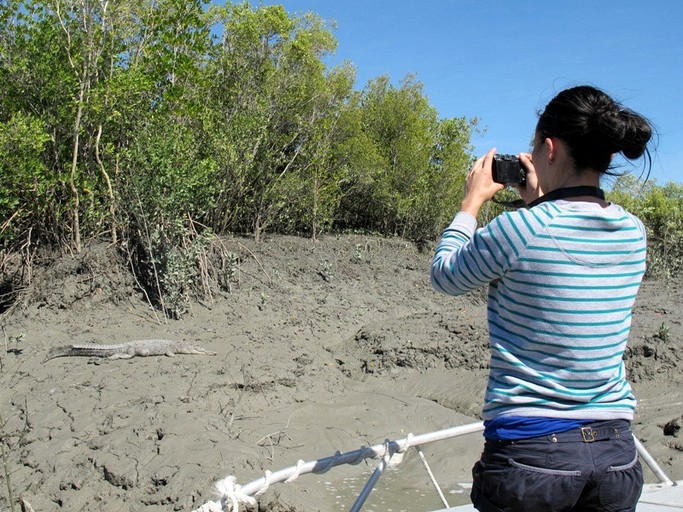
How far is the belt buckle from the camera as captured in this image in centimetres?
175

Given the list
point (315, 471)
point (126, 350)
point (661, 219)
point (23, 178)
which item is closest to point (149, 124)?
point (23, 178)

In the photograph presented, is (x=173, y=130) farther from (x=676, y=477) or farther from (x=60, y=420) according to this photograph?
(x=676, y=477)

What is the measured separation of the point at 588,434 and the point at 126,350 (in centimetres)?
673

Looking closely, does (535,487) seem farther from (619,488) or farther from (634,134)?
(634,134)

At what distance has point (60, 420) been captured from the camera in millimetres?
6277

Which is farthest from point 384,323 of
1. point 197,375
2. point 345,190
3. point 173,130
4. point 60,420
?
point 345,190

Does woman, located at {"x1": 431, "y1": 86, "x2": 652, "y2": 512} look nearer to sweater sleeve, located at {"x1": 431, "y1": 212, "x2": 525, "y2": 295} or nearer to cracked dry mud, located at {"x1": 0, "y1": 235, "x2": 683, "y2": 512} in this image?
sweater sleeve, located at {"x1": 431, "y1": 212, "x2": 525, "y2": 295}

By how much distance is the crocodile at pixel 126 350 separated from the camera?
7695 millimetres

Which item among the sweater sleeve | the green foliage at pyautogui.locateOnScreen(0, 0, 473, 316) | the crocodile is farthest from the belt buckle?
the green foliage at pyautogui.locateOnScreen(0, 0, 473, 316)

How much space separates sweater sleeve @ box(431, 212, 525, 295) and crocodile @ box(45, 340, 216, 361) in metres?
6.35

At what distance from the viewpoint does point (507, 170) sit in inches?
80.0

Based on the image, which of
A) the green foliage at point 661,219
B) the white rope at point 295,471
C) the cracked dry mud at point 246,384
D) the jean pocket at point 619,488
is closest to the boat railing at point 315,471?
the white rope at point 295,471

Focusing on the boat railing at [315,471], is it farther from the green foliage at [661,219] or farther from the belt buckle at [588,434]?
the green foliage at [661,219]

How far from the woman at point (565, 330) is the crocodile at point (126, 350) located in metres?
6.45
